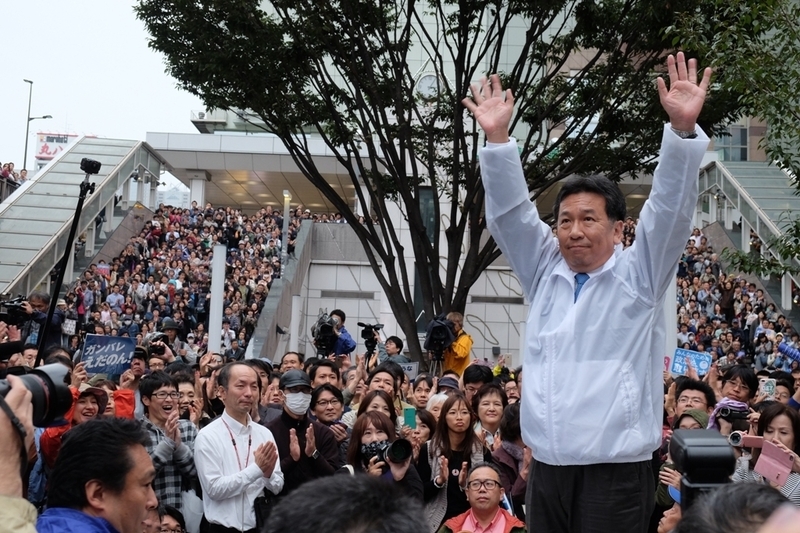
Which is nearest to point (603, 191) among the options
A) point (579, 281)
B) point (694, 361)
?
point (579, 281)

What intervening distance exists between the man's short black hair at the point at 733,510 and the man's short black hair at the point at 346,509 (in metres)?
0.49

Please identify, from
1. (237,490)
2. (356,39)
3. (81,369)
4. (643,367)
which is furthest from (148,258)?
(643,367)

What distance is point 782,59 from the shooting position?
32.4 feet

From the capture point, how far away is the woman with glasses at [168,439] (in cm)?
609

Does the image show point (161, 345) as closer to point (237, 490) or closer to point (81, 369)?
point (81, 369)

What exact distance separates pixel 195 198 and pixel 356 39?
96.7 ft

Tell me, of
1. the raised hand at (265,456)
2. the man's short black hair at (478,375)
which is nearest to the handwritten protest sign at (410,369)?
the man's short black hair at (478,375)

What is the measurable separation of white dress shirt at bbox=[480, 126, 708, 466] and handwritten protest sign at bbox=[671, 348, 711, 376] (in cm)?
679

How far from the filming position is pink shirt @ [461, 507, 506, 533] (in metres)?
6.00

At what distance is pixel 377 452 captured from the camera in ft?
21.1

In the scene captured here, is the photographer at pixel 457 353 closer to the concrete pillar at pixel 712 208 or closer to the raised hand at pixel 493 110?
the raised hand at pixel 493 110

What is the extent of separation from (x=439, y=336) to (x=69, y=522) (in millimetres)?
8390

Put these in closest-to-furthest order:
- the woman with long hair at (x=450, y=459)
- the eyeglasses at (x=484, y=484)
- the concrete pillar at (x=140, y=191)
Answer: the eyeglasses at (x=484, y=484) → the woman with long hair at (x=450, y=459) → the concrete pillar at (x=140, y=191)

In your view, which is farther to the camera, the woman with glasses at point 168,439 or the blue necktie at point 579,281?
the woman with glasses at point 168,439
